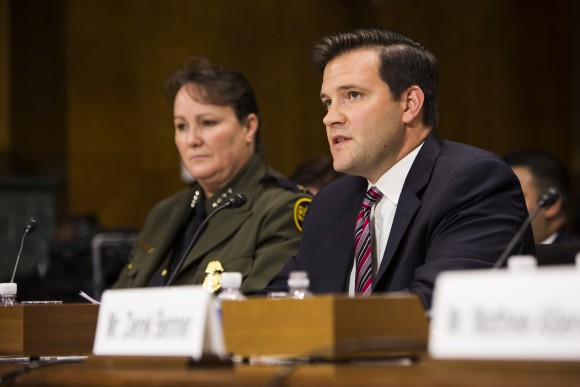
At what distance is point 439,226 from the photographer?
2.82 m

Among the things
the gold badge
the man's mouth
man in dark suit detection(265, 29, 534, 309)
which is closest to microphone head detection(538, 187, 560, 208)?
man in dark suit detection(265, 29, 534, 309)

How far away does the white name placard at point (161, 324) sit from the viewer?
1934 millimetres

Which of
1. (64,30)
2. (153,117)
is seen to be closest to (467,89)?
(153,117)

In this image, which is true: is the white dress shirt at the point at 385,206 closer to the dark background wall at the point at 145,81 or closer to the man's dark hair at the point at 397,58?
the man's dark hair at the point at 397,58

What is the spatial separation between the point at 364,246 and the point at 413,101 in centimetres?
51

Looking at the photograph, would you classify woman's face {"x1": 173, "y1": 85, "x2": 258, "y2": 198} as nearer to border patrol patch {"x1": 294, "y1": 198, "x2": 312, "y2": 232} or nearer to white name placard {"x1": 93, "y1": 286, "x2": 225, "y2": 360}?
border patrol patch {"x1": 294, "y1": 198, "x2": 312, "y2": 232}

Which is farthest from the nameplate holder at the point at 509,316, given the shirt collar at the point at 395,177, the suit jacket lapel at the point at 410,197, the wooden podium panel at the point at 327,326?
the shirt collar at the point at 395,177

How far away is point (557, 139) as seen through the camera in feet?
30.3

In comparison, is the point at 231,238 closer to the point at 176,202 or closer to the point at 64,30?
the point at 176,202

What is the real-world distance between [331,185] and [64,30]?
7.62 meters

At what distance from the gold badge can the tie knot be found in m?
0.82

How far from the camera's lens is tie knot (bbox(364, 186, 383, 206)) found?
321 centimetres

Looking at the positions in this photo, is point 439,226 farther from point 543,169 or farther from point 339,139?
point 543,169

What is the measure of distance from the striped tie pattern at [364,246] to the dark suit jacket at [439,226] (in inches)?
1.0
